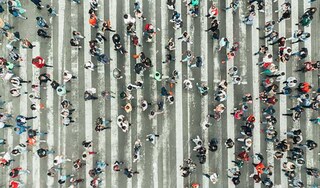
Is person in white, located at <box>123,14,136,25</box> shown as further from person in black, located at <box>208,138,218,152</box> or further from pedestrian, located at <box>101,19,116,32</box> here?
person in black, located at <box>208,138,218,152</box>

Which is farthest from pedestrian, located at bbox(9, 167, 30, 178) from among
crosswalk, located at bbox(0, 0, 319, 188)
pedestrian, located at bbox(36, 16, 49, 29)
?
pedestrian, located at bbox(36, 16, 49, 29)

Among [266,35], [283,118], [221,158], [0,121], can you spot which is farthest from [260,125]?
[0,121]

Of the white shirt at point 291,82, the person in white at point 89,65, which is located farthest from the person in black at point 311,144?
Answer: the person in white at point 89,65

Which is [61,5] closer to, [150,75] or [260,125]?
[150,75]

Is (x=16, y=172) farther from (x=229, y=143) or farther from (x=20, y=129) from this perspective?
(x=229, y=143)

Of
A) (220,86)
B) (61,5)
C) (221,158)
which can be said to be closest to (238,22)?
(220,86)

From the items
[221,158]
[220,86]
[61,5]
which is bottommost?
[221,158]

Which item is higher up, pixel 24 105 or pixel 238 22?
pixel 238 22

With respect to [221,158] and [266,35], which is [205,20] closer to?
[266,35]
